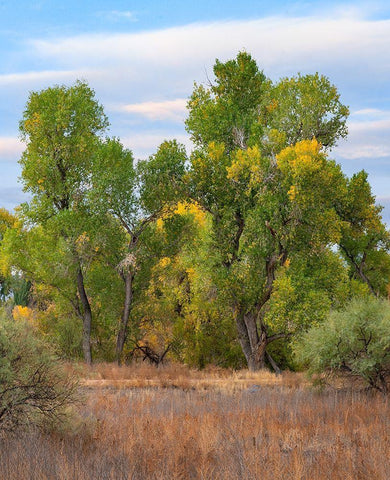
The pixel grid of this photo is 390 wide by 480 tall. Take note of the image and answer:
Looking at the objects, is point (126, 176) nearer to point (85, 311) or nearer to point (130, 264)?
point (130, 264)

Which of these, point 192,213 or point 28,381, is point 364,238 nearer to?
point 192,213

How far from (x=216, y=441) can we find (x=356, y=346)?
782 centimetres

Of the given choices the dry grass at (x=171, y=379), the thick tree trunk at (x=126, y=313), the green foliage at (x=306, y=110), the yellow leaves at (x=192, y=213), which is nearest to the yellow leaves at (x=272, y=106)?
the green foliage at (x=306, y=110)

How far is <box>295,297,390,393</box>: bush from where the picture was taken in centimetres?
1642

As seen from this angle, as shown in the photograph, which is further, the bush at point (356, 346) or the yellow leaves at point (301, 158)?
the yellow leaves at point (301, 158)

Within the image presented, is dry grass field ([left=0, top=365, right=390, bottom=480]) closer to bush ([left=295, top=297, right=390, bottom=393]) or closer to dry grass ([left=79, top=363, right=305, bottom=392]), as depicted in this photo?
bush ([left=295, top=297, right=390, bottom=393])

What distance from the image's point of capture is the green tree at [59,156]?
2961 centimetres

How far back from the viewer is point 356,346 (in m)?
16.8

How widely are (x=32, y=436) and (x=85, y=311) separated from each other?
70.5 feet

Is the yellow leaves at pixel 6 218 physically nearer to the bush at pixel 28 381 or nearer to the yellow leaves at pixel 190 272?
the yellow leaves at pixel 190 272

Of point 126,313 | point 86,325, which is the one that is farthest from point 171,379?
point 86,325

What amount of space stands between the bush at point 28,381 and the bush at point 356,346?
27.5 feet

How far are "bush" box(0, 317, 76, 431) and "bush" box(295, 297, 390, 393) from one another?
27.5 ft

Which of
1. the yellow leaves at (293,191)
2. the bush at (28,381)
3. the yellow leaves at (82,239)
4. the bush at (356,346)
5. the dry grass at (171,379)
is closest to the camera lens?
the bush at (28,381)
